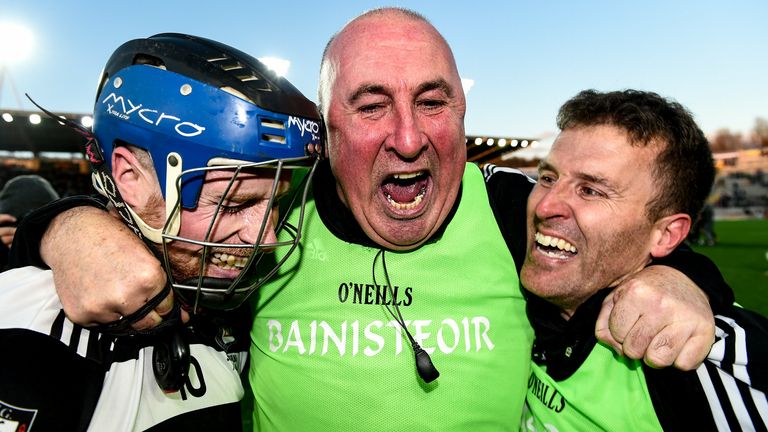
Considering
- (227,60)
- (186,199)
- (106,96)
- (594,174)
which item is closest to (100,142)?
(106,96)

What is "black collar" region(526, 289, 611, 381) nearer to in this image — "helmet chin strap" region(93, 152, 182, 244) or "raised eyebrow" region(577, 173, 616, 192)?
"raised eyebrow" region(577, 173, 616, 192)

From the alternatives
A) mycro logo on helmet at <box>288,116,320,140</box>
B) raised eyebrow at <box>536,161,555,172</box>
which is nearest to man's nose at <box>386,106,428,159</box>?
mycro logo on helmet at <box>288,116,320,140</box>

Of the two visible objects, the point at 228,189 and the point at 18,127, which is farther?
the point at 18,127

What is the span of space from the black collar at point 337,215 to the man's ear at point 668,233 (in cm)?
87

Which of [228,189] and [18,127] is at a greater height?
[228,189]

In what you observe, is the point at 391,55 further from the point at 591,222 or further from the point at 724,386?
the point at 724,386

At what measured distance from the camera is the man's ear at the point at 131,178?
1.72m

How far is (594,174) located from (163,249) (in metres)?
1.70

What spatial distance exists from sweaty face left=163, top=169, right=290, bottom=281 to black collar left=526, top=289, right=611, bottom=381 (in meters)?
1.17

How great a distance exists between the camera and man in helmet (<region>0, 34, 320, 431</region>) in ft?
5.16

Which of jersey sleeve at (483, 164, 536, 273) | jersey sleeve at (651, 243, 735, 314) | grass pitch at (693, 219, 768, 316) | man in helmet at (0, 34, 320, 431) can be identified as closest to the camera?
man in helmet at (0, 34, 320, 431)

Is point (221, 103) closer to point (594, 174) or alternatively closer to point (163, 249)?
point (163, 249)

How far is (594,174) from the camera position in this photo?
2082 millimetres

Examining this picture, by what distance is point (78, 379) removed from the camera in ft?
5.04
